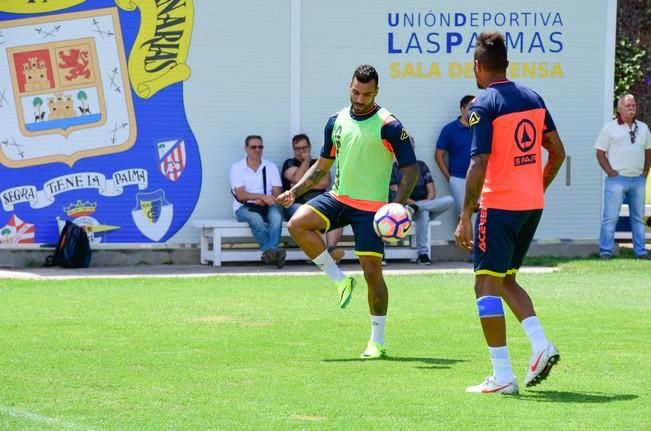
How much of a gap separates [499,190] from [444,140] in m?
11.1

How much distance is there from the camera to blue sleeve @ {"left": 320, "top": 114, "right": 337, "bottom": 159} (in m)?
10.5

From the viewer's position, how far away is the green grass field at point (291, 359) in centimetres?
734

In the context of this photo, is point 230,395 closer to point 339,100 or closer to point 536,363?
point 536,363

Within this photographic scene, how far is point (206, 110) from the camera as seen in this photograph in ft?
61.9

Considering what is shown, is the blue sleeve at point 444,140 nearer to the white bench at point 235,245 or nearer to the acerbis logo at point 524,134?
the white bench at point 235,245

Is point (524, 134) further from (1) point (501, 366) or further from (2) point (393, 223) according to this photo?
(2) point (393, 223)

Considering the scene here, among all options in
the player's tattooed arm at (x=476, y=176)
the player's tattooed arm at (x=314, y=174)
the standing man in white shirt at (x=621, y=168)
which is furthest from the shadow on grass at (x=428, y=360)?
the standing man in white shirt at (x=621, y=168)

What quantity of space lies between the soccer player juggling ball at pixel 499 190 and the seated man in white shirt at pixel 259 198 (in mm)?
9895

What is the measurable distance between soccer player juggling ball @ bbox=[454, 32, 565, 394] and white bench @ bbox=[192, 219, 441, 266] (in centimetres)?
1013

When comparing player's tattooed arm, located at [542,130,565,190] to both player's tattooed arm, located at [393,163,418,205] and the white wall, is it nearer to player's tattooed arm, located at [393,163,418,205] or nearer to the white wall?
player's tattooed arm, located at [393,163,418,205]

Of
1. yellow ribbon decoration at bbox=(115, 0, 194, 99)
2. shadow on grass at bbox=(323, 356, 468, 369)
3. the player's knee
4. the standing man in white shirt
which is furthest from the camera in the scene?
the standing man in white shirt

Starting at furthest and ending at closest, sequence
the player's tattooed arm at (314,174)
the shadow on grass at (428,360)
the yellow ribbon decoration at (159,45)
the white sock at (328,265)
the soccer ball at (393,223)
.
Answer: the yellow ribbon decoration at (159,45) < the player's tattooed arm at (314,174) < the white sock at (328,265) < the soccer ball at (393,223) < the shadow on grass at (428,360)

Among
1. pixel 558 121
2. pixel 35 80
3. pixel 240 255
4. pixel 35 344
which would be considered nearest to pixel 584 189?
pixel 558 121

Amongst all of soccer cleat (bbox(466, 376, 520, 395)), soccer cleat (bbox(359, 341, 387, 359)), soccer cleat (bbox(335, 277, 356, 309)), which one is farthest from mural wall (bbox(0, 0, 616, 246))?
soccer cleat (bbox(466, 376, 520, 395))
